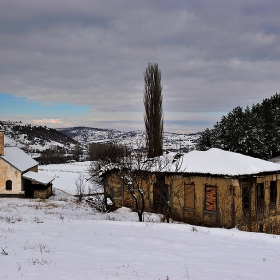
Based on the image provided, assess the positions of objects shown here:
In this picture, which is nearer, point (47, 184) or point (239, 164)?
point (239, 164)

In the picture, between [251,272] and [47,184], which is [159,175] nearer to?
[251,272]

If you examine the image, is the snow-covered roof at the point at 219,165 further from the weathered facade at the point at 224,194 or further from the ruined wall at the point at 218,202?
the ruined wall at the point at 218,202

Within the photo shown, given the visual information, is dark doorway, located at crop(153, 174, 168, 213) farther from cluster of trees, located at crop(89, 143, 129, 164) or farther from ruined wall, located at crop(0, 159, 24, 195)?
ruined wall, located at crop(0, 159, 24, 195)

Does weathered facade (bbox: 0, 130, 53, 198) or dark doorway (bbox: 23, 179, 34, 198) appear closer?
weathered facade (bbox: 0, 130, 53, 198)

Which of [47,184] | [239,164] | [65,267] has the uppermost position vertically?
[239,164]

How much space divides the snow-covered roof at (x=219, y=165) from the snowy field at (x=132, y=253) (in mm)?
4696

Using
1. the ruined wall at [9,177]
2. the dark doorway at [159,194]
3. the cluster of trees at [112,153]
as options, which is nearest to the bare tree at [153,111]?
the cluster of trees at [112,153]

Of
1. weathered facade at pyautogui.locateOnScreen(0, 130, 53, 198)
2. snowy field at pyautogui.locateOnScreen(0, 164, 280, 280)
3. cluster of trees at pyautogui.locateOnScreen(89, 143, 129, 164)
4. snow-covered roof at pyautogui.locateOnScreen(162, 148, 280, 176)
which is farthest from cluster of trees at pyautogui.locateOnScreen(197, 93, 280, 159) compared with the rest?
snowy field at pyautogui.locateOnScreen(0, 164, 280, 280)

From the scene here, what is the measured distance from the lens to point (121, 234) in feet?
38.0

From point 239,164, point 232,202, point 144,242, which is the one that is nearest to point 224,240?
point 144,242

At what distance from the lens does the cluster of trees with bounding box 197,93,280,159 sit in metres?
42.3

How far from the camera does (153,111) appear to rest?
3406 cm

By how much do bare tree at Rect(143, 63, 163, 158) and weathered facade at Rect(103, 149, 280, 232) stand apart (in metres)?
12.1

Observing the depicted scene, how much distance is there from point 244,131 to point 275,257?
116 ft
